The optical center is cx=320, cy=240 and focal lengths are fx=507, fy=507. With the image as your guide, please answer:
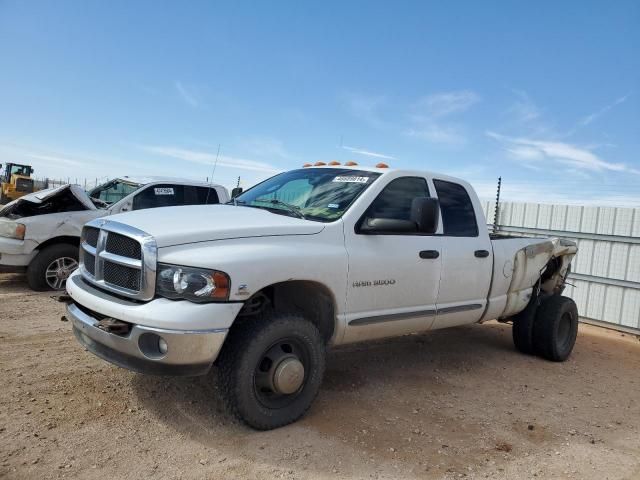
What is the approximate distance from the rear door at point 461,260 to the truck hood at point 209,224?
5.06 ft

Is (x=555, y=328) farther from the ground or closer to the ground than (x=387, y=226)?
closer to the ground

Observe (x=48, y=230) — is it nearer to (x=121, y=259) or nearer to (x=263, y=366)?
(x=121, y=259)

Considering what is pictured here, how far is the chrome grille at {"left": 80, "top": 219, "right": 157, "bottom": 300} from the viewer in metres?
3.08

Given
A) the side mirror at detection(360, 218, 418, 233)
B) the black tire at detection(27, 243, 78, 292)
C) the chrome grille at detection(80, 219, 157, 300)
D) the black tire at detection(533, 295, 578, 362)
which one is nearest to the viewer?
the chrome grille at detection(80, 219, 157, 300)

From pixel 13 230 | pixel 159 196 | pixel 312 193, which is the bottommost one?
pixel 13 230

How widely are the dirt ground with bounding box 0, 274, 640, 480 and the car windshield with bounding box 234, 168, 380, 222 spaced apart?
1.54 m

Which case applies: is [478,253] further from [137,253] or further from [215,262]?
[137,253]

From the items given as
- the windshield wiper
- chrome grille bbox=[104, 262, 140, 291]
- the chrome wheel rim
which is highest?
the windshield wiper

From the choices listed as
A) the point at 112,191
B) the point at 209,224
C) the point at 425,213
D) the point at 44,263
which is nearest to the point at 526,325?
the point at 425,213

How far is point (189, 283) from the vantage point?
3047 mm

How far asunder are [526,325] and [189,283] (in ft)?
15.0

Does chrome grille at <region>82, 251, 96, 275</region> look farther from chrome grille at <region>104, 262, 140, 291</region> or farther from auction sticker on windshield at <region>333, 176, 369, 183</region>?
auction sticker on windshield at <region>333, 176, 369, 183</region>

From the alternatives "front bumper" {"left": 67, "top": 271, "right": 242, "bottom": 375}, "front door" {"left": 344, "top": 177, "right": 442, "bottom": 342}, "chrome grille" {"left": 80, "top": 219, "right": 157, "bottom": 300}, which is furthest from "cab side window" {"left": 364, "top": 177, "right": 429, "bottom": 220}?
"chrome grille" {"left": 80, "top": 219, "right": 157, "bottom": 300}

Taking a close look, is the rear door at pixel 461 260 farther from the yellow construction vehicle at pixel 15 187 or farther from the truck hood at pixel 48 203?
the yellow construction vehicle at pixel 15 187
